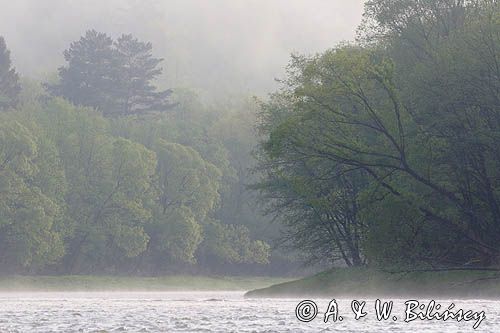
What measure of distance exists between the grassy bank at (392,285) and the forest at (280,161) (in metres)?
0.95

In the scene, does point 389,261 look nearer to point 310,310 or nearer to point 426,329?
point 310,310

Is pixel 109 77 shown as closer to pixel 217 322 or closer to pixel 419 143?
pixel 419 143

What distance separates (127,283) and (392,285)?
2091 inches

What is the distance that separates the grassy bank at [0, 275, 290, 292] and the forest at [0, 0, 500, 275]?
197 centimetres

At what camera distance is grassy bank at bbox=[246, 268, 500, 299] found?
40375mm

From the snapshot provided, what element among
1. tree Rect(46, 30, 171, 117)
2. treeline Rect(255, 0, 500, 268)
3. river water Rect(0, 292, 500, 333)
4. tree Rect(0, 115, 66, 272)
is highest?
tree Rect(46, 30, 171, 117)

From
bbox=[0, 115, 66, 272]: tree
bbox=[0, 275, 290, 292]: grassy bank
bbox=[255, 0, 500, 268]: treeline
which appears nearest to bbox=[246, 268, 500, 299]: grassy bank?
bbox=[255, 0, 500, 268]: treeline

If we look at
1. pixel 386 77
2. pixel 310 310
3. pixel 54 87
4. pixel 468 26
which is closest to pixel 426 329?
pixel 310 310

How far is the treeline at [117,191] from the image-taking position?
286 ft

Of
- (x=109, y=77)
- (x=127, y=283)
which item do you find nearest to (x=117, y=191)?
(x=127, y=283)

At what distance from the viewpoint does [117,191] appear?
318ft

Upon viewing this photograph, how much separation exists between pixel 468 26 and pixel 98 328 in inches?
1115

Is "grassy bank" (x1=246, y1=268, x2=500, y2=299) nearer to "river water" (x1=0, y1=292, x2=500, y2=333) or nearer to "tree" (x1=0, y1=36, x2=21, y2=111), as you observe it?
"river water" (x1=0, y1=292, x2=500, y2=333)

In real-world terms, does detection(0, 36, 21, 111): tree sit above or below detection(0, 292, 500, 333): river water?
above
